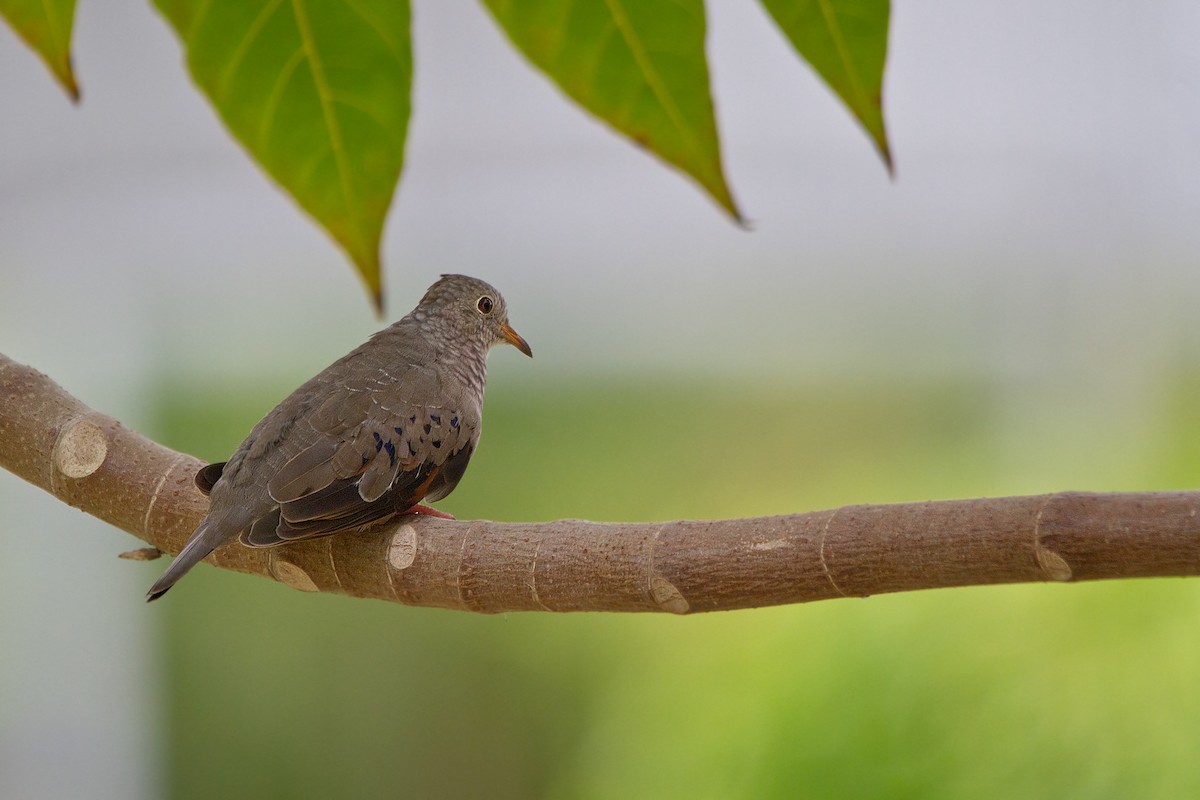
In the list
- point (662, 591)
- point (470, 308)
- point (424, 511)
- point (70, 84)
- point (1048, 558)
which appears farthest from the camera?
point (470, 308)

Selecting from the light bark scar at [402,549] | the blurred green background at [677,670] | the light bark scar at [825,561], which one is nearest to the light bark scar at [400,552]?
the light bark scar at [402,549]

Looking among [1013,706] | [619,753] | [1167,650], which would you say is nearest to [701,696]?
[619,753]

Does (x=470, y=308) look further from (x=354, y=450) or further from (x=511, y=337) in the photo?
(x=354, y=450)

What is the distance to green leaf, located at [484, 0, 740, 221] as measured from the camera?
239 mm

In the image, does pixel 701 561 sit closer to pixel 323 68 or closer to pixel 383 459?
pixel 383 459

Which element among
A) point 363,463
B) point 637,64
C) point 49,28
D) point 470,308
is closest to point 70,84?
point 49,28

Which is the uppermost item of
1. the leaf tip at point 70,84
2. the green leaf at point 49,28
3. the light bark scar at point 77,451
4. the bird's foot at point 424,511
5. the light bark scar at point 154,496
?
the green leaf at point 49,28

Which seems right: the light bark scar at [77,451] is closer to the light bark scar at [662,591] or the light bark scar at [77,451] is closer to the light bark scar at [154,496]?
the light bark scar at [154,496]

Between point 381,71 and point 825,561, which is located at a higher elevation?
point 381,71

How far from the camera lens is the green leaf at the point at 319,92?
0.24 meters

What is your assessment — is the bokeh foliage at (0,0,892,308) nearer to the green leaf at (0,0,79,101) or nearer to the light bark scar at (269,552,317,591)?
the green leaf at (0,0,79,101)

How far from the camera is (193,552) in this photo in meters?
0.94

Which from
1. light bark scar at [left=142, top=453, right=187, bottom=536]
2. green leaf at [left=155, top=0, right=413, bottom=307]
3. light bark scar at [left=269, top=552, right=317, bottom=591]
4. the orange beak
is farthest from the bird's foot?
green leaf at [left=155, top=0, right=413, bottom=307]

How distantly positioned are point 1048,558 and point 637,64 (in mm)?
535
